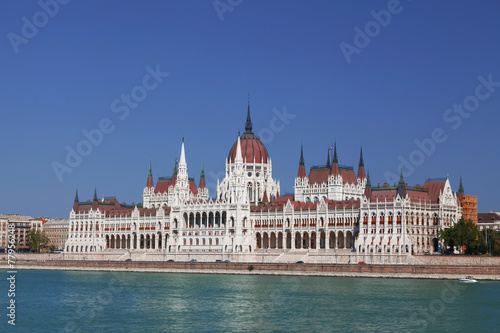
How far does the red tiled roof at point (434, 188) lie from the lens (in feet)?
443

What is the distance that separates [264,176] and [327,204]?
31.0 metres

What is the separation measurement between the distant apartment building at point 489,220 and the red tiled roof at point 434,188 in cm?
5627

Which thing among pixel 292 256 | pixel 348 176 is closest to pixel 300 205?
pixel 292 256

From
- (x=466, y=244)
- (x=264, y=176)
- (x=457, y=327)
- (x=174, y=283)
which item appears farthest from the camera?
(x=264, y=176)

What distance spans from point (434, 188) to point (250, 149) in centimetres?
4672

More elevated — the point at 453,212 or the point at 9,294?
the point at 453,212

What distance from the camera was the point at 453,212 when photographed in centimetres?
13588

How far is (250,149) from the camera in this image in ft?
563

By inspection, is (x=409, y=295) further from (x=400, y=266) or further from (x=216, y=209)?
(x=216, y=209)

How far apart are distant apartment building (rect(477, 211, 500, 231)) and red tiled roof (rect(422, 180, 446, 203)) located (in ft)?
185

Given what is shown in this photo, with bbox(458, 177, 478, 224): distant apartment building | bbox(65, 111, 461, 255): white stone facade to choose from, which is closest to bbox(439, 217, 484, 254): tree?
bbox(65, 111, 461, 255): white stone facade

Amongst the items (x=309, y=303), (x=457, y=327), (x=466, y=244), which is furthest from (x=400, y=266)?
(x=457, y=327)

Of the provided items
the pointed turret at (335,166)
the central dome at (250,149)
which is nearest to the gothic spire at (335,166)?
the pointed turret at (335,166)

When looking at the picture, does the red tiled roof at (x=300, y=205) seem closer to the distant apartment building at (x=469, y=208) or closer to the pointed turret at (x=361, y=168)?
the pointed turret at (x=361, y=168)
